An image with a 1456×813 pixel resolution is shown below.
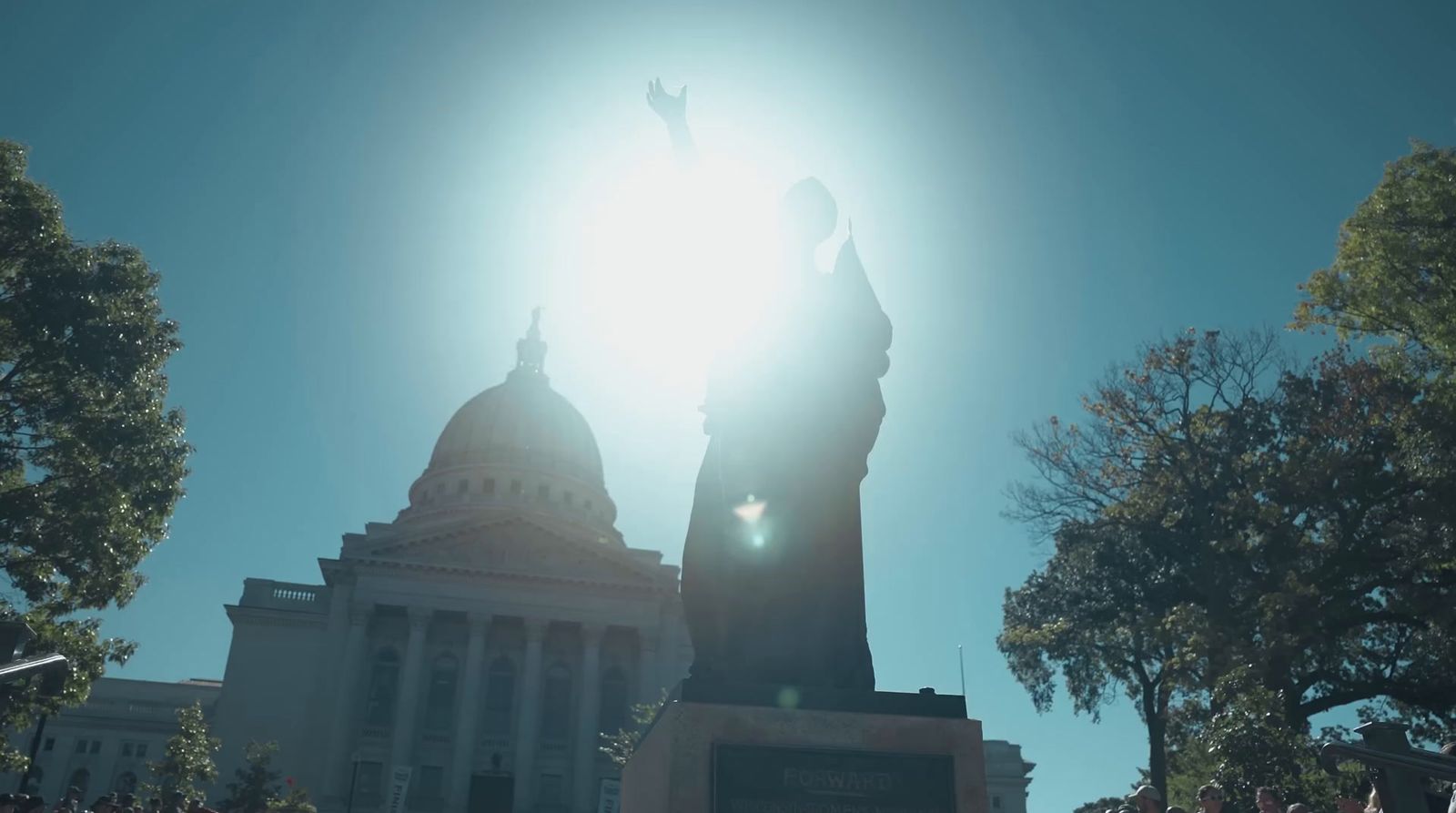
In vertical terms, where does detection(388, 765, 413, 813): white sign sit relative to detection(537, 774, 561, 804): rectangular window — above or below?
below

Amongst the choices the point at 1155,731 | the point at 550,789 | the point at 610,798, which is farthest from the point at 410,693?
the point at 1155,731

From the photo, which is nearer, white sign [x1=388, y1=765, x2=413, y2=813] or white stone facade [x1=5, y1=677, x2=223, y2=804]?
white sign [x1=388, y1=765, x2=413, y2=813]

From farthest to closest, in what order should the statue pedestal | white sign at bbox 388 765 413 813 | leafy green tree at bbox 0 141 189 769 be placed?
white sign at bbox 388 765 413 813 → leafy green tree at bbox 0 141 189 769 → the statue pedestal

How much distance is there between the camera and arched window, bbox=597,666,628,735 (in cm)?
5825

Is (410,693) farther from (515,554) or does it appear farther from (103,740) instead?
(103,740)

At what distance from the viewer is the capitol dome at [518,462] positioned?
242ft

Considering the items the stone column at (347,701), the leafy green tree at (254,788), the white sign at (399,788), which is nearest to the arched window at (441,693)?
the stone column at (347,701)

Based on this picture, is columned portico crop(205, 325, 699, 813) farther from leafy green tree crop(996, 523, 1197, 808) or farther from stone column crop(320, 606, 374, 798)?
leafy green tree crop(996, 523, 1197, 808)

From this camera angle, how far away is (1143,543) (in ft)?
87.1

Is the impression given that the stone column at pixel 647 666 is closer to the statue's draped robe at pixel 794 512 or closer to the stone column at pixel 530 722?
the stone column at pixel 530 722

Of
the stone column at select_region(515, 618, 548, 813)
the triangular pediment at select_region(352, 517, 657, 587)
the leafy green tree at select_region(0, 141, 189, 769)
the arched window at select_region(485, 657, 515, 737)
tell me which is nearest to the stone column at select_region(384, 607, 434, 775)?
the triangular pediment at select_region(352, 517, 657, 587)

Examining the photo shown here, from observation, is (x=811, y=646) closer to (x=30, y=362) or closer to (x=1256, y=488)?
(x=30, y=362)

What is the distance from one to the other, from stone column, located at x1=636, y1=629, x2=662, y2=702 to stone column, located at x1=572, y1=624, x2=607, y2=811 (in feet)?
6.45

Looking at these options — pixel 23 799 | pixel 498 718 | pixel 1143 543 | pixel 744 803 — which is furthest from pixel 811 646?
pixel 498 718
